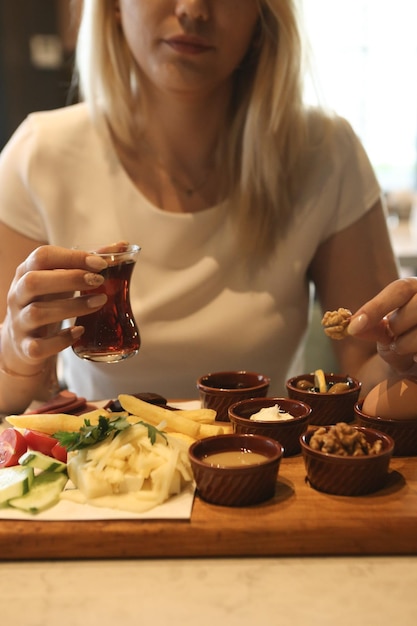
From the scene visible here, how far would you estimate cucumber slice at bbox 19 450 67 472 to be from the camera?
1309mm

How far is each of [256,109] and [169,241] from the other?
464 mm

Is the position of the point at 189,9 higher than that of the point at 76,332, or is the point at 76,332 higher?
the point at 189,9

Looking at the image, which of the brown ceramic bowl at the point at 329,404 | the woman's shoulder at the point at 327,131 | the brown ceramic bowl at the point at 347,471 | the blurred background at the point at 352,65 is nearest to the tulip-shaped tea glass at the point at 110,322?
the brown ceramic bowl at the point at 329,404

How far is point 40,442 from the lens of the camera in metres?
1.42

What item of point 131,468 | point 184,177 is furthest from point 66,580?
point 184,177

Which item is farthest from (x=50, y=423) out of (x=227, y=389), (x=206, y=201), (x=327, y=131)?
(x=327, y=131)

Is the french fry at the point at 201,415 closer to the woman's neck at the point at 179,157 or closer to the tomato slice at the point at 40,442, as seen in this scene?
the tomato slice at the point at 40,442

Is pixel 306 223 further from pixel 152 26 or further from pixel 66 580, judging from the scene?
pixel 66 580

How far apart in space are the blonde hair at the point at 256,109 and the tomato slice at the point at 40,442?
0.97 m

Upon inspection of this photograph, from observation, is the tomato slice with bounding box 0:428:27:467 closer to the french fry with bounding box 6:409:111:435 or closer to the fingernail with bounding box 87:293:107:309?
the french fry with bounding box 6:409:111:435

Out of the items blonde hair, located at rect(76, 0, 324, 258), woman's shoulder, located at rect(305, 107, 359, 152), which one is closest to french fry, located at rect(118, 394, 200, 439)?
blonde hair, located at rect(76, 0, 324, 258)

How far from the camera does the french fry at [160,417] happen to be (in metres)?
1.48

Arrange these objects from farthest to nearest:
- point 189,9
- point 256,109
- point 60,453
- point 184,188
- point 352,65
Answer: point 352,65
point 184,188
point 256,109
point 189,9
point 60,453

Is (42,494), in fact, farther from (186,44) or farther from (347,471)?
(186,44)
